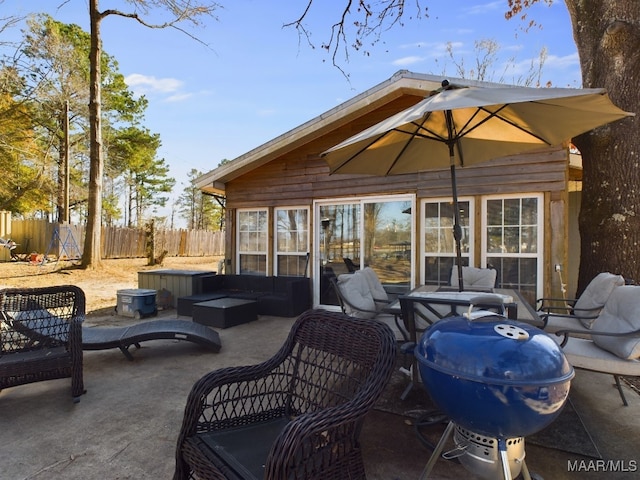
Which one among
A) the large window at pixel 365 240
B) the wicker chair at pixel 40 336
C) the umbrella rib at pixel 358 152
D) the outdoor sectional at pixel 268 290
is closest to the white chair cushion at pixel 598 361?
the umbrella rib at pixel 358 152

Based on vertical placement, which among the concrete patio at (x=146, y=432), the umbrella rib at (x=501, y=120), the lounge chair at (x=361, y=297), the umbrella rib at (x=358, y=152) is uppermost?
the umbrella rib at (x=501, y=120)

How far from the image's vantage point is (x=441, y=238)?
5422 millimetres

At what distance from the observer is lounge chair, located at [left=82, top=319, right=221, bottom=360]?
139 inches

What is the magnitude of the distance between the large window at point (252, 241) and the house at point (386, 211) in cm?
2

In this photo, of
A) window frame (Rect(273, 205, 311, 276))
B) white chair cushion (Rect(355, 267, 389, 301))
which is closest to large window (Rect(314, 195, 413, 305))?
window frame (Rect(273, 205, 311, 276))

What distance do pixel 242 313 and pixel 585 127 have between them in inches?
186

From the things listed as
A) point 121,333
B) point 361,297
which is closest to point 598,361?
point 361,297

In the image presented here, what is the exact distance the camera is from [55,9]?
10383mm

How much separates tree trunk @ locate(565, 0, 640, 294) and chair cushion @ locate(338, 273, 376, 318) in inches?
117

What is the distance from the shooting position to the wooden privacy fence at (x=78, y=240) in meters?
14.1

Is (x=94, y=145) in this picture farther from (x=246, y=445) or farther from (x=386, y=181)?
(x=246, y=445)

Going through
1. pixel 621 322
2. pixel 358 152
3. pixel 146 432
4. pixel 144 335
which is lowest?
pixel 146 432

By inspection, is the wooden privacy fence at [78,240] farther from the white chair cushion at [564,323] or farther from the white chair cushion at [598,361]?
the white chair cushion at [598,361]

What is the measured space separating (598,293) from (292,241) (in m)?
4.64
